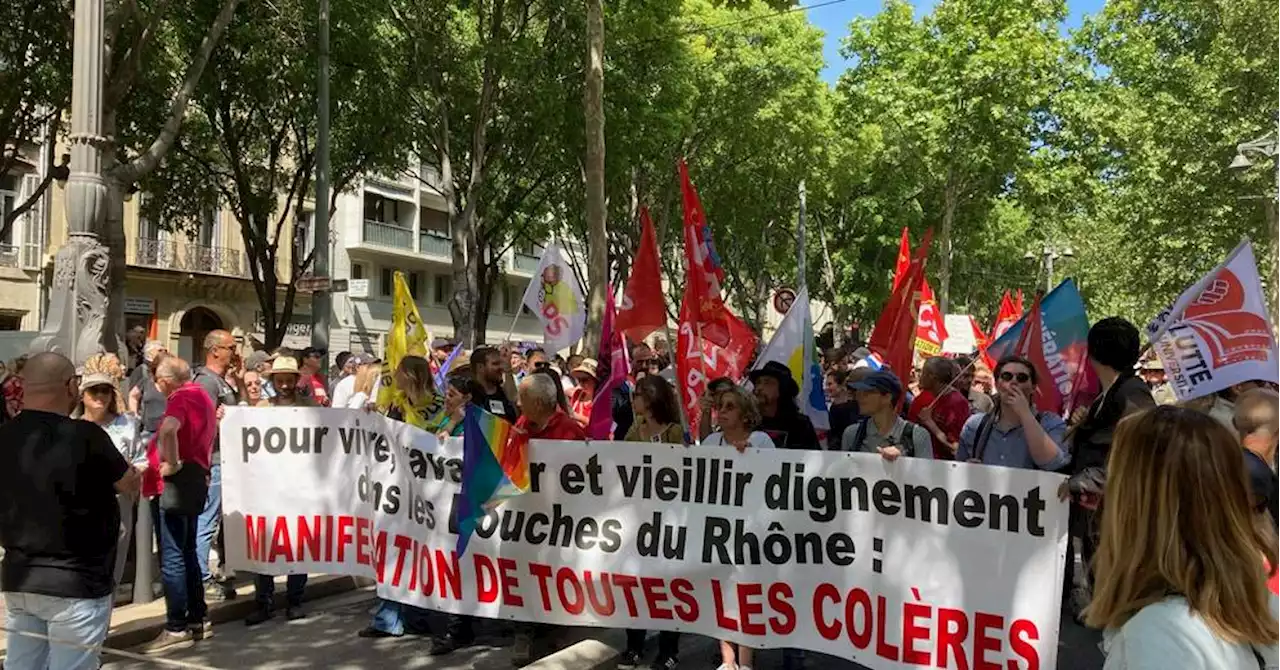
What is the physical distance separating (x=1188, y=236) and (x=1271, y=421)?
83.6 ft

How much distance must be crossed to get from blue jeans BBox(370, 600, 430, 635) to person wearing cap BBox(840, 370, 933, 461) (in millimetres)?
2738

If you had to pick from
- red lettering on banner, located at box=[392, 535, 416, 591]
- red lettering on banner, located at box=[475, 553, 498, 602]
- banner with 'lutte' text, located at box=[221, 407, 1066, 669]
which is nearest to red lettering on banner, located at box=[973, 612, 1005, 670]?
banner with 'lutte' text, located at box=[221, 407, 1066, 669]

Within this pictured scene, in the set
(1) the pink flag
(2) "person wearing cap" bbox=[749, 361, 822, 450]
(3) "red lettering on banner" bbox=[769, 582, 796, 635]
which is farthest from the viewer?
(1) the pink flag

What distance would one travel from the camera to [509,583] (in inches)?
222

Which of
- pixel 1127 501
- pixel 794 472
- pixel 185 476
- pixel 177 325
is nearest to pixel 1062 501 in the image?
pixel 794 472

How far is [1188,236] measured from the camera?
26781mm

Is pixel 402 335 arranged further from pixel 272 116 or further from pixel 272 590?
pixel 272 116

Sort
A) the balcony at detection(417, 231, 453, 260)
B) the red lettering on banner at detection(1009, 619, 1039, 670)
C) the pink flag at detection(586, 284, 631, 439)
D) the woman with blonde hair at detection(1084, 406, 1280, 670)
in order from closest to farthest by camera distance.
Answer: the woman with blonde hair at detection(1084, 406, 1280, 670) → the red lettering on banner at detection(1009, 619, 1039, 670) → the pink flag at detection(586, 284, 631, 439) → the balcony at detection(417, 231, 453, 260)

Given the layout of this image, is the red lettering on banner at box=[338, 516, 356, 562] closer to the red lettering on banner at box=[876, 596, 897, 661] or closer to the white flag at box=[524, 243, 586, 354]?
the red lettering on banner at box=[876, 596, 897, 661]

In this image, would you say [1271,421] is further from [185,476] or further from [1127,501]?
[185,476]

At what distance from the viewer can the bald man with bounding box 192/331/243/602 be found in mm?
6699

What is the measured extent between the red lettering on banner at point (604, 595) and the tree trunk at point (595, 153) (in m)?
9.41

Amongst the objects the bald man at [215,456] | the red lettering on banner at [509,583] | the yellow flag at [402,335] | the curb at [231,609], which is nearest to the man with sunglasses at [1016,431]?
the red lettering on banner at [509,583]

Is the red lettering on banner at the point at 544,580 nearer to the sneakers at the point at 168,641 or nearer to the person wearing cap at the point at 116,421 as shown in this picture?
the person wearing cap at the point at 116,421
